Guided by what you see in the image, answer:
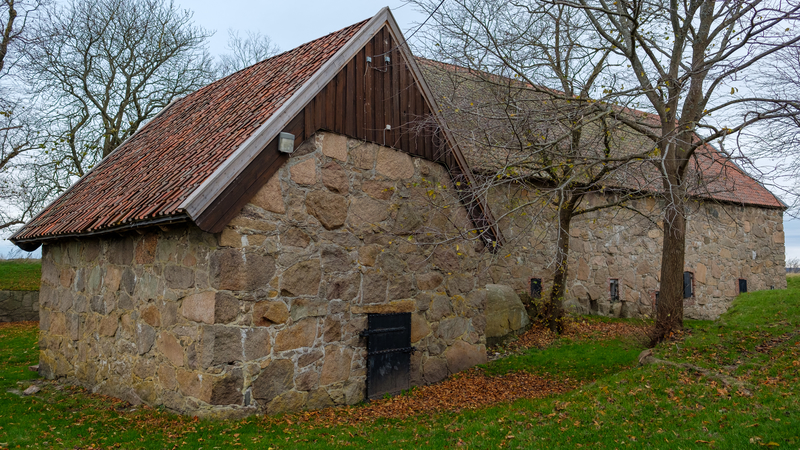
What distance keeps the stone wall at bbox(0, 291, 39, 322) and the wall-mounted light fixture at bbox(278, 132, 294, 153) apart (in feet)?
49.5

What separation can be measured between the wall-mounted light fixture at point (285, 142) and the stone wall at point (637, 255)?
6739mm

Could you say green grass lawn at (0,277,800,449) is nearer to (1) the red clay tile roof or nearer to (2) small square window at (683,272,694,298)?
(1) the red clay tile roof

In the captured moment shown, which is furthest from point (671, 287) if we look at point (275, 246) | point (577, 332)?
point (275, 246)

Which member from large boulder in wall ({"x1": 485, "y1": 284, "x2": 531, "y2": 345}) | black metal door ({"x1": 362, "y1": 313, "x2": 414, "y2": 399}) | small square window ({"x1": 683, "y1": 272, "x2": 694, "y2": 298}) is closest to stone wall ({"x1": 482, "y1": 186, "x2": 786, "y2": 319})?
small square window ({"x1": 683, "y1": 272, "x2": 694, "y2": 298})

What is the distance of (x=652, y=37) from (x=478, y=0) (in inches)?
111

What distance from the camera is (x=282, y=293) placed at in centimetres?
652

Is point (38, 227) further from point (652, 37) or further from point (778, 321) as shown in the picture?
point (778, 321)

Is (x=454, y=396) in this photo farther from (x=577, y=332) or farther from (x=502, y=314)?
(x=577, y=332)

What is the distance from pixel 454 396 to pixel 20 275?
17390 millimetres

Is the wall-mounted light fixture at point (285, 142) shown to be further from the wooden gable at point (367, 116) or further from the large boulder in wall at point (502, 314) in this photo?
the large boulder in wall at point (502, 314)

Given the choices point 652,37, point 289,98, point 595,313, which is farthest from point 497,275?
point 289,98

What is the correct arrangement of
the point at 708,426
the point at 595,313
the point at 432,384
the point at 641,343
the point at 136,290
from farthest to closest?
the point at 595,313 < the point at 641,343 < the point at 432,384 < the point at 136,290 < the point at 708,426

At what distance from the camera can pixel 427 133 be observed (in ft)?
28.0

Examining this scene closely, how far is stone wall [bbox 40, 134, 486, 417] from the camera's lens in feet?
20.0
